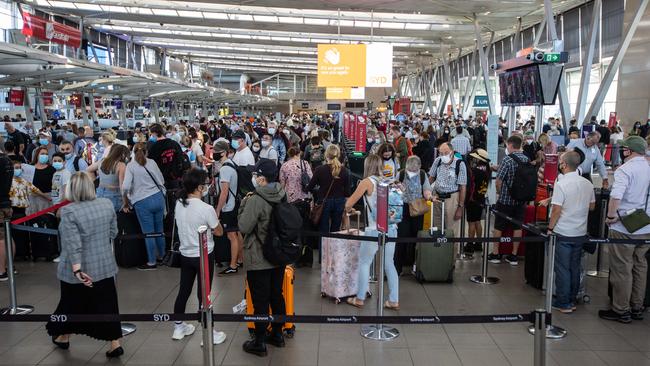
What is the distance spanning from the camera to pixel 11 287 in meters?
5.67

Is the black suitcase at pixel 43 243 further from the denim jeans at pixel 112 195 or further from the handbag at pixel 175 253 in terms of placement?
the handbag at pixel 175 253

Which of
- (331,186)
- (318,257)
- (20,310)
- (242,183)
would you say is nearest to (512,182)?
(331,186)

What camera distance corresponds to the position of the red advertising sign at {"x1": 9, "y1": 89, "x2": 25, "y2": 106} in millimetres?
18389

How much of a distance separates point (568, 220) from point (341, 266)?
2370 millimetres

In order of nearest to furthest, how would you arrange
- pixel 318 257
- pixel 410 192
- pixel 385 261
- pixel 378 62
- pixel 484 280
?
pixel 385 261 → pixel 410 192 → pixel 484 280 → pixel 318 257 → pixel 378 62

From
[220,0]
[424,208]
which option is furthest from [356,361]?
[220,0]

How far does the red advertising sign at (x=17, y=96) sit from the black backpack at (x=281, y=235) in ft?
56.1

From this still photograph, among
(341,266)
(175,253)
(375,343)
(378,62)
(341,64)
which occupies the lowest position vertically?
(375,343)

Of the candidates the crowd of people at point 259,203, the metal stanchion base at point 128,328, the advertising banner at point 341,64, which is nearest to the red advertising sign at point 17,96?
the advertising banner at point 341,64

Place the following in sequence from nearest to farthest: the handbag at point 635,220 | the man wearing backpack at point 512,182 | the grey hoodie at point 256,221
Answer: the grey hoodie at point 256,221 → the handbag at point 635,220 → the man wearing backpack at point 512,182

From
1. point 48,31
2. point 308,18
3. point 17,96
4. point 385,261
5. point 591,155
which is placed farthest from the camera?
point 308,18

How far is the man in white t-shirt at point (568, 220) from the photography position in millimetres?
5465

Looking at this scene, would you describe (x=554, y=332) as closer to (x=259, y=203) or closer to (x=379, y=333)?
(x=379, y=333)

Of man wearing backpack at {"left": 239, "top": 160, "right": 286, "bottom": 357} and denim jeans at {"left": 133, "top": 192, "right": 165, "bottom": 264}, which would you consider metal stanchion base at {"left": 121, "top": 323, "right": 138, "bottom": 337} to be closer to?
Result: man wearing backpack at {"left": 239, "top": 160, "right": 286, "bottom": 357}
